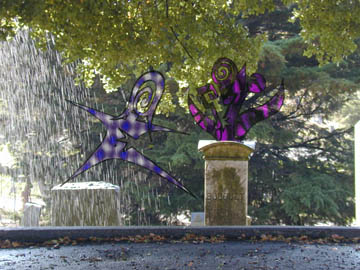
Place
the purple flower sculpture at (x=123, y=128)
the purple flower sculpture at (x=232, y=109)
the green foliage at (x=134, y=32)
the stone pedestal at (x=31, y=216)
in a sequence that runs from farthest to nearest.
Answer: the stone pedestal at (x=31, y=216), the purple flower sculpture at (x=232, y=109), the purple flower sculpture at (x=123, y=128), the green foliage at (x=134, y=32)

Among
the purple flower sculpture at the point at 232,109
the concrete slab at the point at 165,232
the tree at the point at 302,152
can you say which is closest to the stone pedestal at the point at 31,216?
the concrete slab at the point at 165,232

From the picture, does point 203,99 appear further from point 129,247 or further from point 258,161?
point 258,161

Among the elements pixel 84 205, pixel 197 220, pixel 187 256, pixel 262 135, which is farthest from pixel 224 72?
pixel 262 135

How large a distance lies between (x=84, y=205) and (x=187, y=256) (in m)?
2.83

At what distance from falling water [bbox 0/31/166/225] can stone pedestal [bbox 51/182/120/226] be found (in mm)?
6508

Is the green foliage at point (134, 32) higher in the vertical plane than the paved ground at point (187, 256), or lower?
higher

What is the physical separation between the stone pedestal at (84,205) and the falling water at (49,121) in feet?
21.4

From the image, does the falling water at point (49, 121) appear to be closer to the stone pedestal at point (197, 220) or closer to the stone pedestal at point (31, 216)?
the stone pedestal at point (31, 216)

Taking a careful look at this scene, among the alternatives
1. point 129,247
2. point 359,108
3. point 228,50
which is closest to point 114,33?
point 228,50

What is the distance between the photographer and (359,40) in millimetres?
13305

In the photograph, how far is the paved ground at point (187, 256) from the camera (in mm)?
4922

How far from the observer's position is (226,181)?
7258 millimetres

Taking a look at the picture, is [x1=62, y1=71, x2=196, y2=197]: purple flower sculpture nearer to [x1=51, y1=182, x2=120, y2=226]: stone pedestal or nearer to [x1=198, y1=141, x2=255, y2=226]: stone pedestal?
[x1=51, y1=182, x2=120, y2=226]: stone pedestal

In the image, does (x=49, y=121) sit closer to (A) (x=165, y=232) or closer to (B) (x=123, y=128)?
(B) (x=123, y=128)
